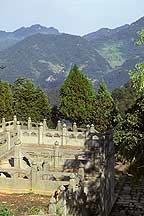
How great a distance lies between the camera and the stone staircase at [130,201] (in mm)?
20305

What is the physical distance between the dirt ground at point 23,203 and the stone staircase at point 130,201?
347 centimetres

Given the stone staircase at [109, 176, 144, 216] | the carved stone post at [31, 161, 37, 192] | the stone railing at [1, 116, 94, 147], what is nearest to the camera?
the stone staircase at [109, 176, 144, 216]

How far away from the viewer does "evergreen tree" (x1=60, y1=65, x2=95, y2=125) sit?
38.1m

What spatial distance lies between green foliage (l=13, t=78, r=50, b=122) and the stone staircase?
1646 cm

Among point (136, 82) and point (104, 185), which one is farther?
point (104, 185)

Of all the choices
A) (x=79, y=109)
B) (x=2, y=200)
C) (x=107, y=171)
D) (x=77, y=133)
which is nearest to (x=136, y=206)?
(x=107, y=171)

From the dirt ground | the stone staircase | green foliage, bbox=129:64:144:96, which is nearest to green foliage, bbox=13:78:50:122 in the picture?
the stone staircase

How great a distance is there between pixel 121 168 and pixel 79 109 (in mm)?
11181

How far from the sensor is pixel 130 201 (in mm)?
21750

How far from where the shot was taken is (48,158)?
2556cm

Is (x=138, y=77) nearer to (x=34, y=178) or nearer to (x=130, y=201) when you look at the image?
(x=34, y=178)

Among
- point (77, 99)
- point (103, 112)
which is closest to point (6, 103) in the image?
point (77, 99)

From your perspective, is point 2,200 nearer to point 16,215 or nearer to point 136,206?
point 16,215

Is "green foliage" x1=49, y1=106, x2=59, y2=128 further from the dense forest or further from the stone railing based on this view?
the stone railing
